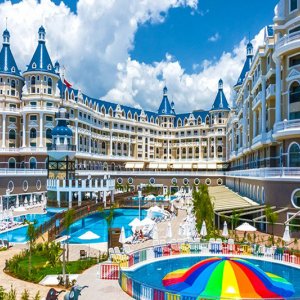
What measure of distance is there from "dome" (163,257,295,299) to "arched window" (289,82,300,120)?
65.0 ft

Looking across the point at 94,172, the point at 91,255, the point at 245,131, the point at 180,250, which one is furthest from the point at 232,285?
the point at 94,172

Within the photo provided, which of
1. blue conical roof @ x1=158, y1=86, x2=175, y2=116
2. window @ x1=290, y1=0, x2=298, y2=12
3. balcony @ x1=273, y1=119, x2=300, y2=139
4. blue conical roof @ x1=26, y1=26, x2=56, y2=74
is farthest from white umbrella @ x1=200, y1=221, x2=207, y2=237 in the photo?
blue conical roof @ x1=158, y1=86, x2=175, y2=116

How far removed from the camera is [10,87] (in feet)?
220

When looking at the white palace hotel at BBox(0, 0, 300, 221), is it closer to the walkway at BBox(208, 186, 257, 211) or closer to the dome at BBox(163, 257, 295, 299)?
the walkway at BBox(208, 186, 257, 211)

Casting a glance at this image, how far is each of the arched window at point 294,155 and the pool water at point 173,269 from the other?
41.2 feet

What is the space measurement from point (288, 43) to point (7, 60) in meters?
53.0

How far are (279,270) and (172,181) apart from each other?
59438 mm

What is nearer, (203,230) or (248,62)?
(203,230)

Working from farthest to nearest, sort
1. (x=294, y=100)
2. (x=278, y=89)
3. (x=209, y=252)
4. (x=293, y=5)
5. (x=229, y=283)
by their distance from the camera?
(x=278, y=89), (x=293, y=5), (x=294, y=100), (x=209, y=252), (x=229, y=283)

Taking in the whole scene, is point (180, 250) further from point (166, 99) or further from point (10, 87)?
point (166, 99)

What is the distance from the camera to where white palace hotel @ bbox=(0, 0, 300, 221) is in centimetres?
3312

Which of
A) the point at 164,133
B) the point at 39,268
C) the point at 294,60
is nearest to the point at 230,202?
the point at 294,60

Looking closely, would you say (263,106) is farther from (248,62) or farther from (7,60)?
(7,60)

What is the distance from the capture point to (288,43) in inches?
1256
